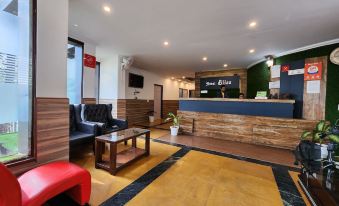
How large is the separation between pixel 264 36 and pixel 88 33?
13.3ft

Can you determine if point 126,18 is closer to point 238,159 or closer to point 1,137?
point 1,137

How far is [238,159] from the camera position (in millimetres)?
3090

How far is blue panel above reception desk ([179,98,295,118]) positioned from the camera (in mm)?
3965

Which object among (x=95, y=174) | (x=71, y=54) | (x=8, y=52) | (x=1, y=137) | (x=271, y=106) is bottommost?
(x=95, y=174)

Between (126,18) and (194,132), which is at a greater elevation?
(126,18)

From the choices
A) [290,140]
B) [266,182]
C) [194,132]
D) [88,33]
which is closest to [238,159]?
[266,182]

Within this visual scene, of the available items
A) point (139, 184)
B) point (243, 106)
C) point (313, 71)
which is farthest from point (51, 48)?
point (313, 71)

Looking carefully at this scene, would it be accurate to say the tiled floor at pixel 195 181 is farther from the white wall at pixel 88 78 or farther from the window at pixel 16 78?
the white wall at pixel 88 78

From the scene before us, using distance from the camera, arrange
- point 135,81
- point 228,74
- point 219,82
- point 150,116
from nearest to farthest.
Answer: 1. point 219,82
2. point 135,81
3. point 228,74
4. point 150,116

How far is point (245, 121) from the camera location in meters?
4.38

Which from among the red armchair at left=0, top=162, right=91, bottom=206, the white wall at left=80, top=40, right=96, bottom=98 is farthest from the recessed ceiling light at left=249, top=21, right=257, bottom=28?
the white wall at left=80, top=40, right=96, bottom=98

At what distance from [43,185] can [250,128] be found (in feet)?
14.6

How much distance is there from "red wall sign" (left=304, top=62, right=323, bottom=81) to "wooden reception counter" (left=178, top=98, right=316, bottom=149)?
2.75 ft

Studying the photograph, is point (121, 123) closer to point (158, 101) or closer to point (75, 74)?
point (75, 74)
